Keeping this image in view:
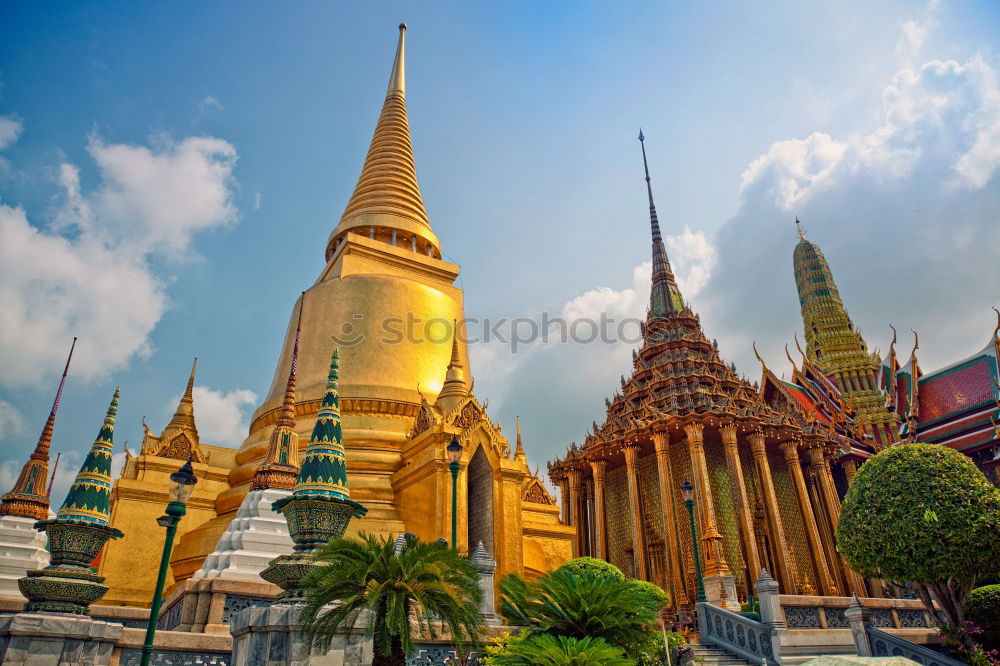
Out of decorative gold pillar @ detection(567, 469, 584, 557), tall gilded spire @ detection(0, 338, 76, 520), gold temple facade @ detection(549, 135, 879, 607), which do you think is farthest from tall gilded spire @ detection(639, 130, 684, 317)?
tall gilded spire @ detection(0, 338, 76, 520)

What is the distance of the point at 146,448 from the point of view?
62.3ft


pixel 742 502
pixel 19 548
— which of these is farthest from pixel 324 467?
pixel 742 502

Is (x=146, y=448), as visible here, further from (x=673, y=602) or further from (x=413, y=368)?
(x=673, y=602)

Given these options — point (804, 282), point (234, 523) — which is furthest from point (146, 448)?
point (804, 282)

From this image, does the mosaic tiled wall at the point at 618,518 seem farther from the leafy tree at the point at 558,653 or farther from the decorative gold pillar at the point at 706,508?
the leafy tree at the point at 558,653

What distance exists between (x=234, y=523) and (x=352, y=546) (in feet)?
25.4

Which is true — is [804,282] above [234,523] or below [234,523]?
above

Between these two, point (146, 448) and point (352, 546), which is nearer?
point (352, 546)

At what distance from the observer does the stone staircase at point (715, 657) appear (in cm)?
1190

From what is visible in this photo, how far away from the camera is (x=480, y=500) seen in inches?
678

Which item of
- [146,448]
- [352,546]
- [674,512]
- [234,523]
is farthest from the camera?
[674,512]

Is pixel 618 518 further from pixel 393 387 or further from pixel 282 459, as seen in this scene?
pixel 282 459

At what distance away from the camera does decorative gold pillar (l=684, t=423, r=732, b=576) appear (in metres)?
18.8

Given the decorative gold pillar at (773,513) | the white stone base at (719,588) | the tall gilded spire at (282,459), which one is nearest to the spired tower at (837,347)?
the decorative gold pillar at (773,513)
